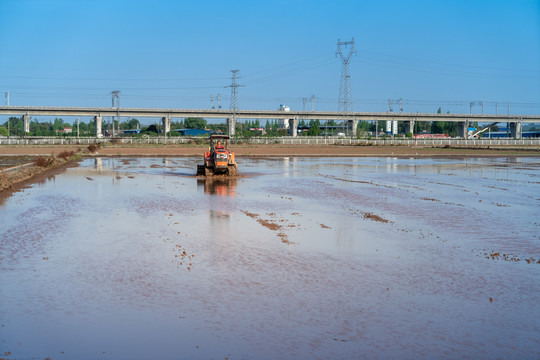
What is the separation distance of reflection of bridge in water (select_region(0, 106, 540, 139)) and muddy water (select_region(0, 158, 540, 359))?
9227 cm

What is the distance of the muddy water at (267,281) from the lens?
7.67 meters

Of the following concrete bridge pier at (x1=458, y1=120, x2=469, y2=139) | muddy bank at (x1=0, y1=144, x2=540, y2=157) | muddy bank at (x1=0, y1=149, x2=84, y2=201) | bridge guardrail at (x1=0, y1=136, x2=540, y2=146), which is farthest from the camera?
concrete bridge pier at (x1=458, y1=120, x2=469, y2=139)

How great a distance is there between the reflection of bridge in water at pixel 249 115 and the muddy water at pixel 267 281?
303ft

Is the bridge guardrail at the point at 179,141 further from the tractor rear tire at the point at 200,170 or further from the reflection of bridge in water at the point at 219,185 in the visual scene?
the reflection of bridge in water at the point at 219,185

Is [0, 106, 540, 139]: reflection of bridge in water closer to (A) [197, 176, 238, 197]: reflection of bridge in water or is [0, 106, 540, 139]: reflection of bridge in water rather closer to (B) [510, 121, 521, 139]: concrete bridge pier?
(B) [510, 121, 521, 139]: concrete bridge pier

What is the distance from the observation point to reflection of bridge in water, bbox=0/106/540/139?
129 metres

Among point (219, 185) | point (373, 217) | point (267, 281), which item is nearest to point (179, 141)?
point (219, 185)

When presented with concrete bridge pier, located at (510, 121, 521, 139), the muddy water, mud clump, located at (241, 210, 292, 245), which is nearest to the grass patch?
the muddy water

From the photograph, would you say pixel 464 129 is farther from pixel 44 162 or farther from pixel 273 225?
pixel 273 225

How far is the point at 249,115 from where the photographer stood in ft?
467

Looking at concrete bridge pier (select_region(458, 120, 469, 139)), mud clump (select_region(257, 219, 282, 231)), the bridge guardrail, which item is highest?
concrete bridge pier (select_region(458, 120, 469, 139))

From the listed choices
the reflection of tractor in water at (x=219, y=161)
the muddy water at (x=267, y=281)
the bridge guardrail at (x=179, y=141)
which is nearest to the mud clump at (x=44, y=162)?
the reflection of tractor in water at (x=219, y=161)

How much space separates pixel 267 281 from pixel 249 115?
436ft

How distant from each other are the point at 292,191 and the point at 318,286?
17087 millimetres
